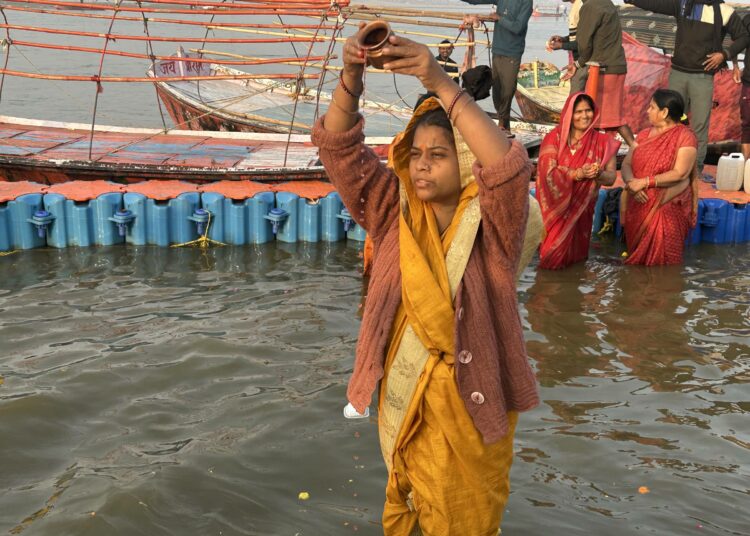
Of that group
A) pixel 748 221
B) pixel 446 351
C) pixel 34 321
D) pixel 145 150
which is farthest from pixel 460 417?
pixel 145 150

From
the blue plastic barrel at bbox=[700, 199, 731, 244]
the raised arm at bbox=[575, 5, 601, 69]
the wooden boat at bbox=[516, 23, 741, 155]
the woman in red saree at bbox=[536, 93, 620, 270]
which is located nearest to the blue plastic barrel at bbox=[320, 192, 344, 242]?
the woman in red saree at bbox=[536, 93, 620, 270]

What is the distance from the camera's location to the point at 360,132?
2.18 meters

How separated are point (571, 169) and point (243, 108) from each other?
5.98m

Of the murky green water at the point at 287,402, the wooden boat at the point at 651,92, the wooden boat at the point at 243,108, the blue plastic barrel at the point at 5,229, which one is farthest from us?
the wooden boat at the point at 651,92

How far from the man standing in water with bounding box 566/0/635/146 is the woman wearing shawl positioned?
6.10m

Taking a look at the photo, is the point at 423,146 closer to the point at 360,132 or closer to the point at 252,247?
the point at 360,132

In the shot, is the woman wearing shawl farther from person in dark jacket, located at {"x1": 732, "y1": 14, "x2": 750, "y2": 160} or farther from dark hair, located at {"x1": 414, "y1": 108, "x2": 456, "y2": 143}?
person in dark jacket, located at {"x1": 732, "y1": 14, "x2": 750, "y2": 160}

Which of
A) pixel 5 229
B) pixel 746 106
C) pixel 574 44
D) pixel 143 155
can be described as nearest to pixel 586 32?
pixel 574 44

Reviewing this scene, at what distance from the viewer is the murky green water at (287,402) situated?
325 cm

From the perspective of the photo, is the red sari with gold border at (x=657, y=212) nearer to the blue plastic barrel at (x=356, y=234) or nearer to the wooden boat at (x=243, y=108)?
the blue plastic barrel at (x=356, y=234)

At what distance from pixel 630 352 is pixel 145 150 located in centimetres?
538

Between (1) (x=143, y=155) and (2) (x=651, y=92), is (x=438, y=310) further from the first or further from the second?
(2) (x=651, y=92)

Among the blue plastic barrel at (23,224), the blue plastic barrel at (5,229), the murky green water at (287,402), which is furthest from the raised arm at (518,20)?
the blue plastic barrel at (5,229)

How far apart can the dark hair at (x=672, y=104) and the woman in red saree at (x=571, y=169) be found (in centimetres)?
48
